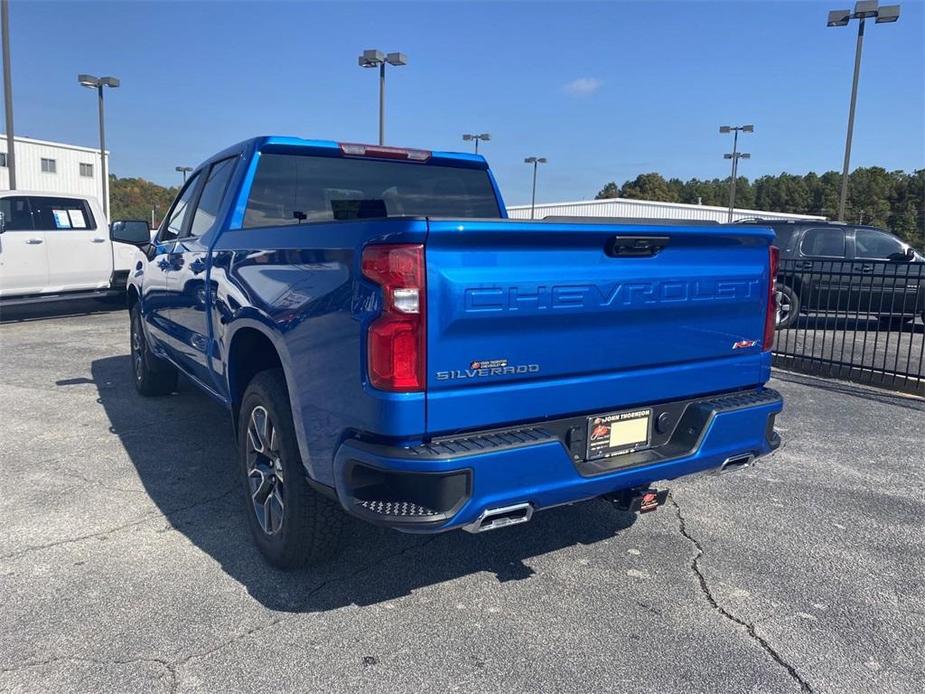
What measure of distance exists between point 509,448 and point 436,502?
314mm

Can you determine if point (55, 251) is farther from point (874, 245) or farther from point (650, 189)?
point (650, 189)

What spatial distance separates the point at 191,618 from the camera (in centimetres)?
296

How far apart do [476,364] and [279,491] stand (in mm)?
1272

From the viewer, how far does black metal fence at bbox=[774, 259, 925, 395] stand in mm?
7910

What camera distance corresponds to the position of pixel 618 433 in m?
2.98

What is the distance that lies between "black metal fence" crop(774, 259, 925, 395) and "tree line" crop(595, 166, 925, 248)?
179 ft

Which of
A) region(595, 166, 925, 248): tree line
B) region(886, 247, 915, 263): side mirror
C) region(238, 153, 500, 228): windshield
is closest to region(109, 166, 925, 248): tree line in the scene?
region(595, 166, 925, 248): tree line

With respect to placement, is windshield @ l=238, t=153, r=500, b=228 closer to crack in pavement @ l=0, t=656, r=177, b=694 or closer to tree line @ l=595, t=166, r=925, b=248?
crack in pavement @ l=0, t=656, r=177, b=694

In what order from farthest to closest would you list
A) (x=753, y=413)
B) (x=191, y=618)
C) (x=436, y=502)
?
(x=753, y=413)
(x=191, y=618)
(x=436, y=502)

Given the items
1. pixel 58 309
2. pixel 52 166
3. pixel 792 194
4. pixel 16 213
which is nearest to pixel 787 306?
pixel 16 213

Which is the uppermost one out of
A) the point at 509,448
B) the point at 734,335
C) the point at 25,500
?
the point at 734,335

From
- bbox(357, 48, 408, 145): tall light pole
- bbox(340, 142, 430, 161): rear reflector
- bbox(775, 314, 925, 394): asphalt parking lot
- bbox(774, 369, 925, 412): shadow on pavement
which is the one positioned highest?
bbox(357, 48, 408, 145): tall light pole

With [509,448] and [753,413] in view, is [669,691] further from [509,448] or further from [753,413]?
[753,413]

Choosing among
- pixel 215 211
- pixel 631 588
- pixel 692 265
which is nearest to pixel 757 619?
pixel 631 588
